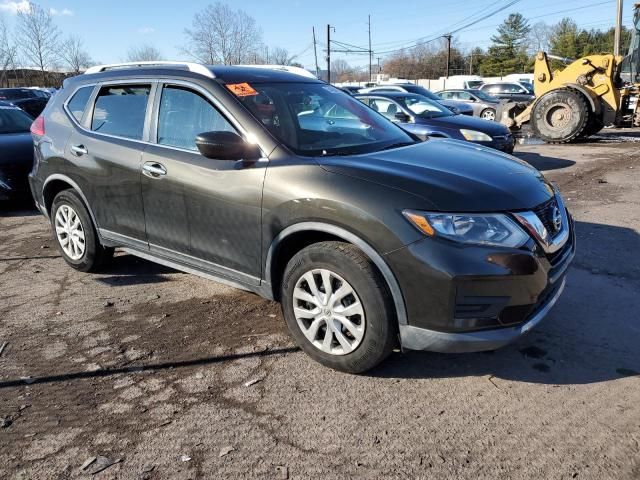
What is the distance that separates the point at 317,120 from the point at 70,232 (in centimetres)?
264

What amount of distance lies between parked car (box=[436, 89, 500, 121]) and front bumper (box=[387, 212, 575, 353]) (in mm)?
15533

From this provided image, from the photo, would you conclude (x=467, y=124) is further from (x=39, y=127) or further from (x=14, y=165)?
(x=14, y=165)

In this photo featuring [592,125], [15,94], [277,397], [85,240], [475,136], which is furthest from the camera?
[15,94]

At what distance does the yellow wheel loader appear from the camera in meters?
13.7

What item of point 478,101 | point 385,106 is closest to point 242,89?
point 385,106

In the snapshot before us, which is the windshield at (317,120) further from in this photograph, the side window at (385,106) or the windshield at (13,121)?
the windshield at (13,121)

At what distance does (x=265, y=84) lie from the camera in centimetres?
390

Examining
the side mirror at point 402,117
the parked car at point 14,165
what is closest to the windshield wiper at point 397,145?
the side mirror at point 402,117

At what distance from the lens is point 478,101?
1947cm

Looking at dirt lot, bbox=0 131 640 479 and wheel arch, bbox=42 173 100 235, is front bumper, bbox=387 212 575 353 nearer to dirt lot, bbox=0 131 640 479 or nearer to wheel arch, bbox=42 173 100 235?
dirt lot, bbox=0 131 640 479

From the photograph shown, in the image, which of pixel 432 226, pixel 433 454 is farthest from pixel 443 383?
pixel 432 226

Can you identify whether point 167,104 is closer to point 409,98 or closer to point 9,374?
point 9,374

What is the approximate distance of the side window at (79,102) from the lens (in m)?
4.64

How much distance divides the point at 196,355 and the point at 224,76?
6.37 feet
